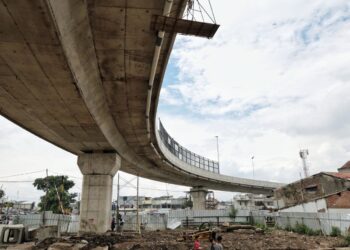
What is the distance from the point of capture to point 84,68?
10250mm

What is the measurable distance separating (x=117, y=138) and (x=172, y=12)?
1241 centimetres

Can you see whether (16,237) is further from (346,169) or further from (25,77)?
(346,169)

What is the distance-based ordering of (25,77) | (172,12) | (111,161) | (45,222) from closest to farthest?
(172,12), (25,77), (111,161), (45,222)

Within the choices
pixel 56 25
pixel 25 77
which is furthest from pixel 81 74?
pixel 56 25

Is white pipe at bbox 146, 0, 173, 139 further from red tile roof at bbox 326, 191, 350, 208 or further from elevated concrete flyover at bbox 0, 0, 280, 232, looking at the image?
red tile roof at bbox 326, 191, 350, 208

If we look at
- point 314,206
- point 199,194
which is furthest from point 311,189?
point 199,194

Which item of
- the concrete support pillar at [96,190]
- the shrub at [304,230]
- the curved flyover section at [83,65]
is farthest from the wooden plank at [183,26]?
the shrub at [304,230]

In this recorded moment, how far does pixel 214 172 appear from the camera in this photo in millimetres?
45750

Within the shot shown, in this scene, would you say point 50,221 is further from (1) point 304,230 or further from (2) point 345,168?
(2) point 345,168

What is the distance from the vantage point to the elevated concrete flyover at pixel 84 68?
759 centimetres

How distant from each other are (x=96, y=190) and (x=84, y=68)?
13.8m

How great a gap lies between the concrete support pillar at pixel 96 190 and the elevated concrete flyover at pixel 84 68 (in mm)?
1679

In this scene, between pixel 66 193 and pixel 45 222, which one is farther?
pixel 66 193

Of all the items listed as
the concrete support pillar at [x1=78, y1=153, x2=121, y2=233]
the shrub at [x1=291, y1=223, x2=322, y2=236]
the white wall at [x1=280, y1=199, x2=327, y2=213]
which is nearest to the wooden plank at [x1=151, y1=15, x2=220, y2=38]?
the concrete support pillar at [x1=78, y1=153, x2=121, y2=233]
